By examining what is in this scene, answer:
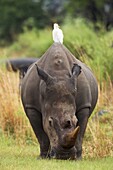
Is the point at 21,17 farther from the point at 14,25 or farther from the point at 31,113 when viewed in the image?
the point at 31,113

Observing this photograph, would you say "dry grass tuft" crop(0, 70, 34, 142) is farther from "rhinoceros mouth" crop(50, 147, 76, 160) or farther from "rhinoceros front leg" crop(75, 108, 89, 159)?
"rhinoceros mouth" crop(50, 147, 76, 160)

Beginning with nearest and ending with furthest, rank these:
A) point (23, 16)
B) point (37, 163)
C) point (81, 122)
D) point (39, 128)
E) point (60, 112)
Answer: point (60, 112) < point (37, 163) < point (81, 122) < point (39, 128) < point (23, 16)

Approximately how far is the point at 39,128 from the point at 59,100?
3.05ft

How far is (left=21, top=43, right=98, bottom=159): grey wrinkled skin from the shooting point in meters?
8.80

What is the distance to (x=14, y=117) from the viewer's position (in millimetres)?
12570

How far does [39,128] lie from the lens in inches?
382

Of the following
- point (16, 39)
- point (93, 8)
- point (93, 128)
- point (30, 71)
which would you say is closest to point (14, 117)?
point (93, 128)

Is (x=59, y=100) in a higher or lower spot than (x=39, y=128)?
higher

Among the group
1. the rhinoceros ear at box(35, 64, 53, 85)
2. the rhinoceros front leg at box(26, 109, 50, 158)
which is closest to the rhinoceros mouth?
the rhinoceros front leg at box(26, 109, 50, 158)

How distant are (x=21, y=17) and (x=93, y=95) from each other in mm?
33665

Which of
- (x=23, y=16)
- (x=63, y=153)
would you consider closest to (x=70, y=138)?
(x=63, y=153)

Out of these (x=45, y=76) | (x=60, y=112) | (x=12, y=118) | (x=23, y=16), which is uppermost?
(x=23, y=16)

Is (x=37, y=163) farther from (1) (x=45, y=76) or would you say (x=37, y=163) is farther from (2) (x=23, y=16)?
(2) (x=23, y=16)

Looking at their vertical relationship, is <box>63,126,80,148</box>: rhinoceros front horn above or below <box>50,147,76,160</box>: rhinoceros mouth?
above
